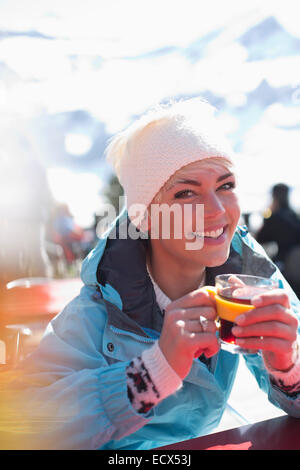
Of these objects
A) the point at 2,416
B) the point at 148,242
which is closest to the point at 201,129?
the point at 148,242

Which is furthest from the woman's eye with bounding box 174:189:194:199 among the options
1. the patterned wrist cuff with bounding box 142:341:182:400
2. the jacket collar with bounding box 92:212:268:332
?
the patterned wrist cuff with bounding box 142:341:182:400

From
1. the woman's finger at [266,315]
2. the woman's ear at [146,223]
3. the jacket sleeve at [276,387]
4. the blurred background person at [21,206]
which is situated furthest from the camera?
the blurred background person at [21,206]

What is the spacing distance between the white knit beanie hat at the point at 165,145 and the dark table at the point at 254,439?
790 mm

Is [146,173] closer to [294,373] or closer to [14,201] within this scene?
[294,373]

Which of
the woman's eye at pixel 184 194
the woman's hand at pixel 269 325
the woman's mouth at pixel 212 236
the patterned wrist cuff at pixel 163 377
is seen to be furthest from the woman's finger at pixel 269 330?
the woman's eye at pixel 184 194

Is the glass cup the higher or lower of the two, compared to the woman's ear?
lower

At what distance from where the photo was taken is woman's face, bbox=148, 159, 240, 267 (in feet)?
4.06

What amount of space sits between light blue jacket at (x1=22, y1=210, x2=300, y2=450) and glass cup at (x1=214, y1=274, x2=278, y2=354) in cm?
25

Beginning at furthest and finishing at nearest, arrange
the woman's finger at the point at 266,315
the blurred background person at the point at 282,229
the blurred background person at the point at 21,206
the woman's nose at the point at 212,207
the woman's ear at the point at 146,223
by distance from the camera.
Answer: the blurred background person at the point at 282,229, the blurred background person at the point at 21,206, the woman's ear at the point at 146,223, the woman's nose at the point at 212,207, the woman's finger at the point at 266,315

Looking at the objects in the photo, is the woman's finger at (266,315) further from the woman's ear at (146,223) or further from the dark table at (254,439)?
the woman's ear at (146,223)

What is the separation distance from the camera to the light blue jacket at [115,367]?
0.92 m

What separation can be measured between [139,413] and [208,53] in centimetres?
373

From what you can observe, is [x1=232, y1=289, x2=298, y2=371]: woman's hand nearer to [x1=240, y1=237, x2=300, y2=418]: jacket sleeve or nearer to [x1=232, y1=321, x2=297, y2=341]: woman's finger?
[x1=232, y1=321, x2=297, y2=341]: woman's finger

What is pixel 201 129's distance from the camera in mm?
1343
